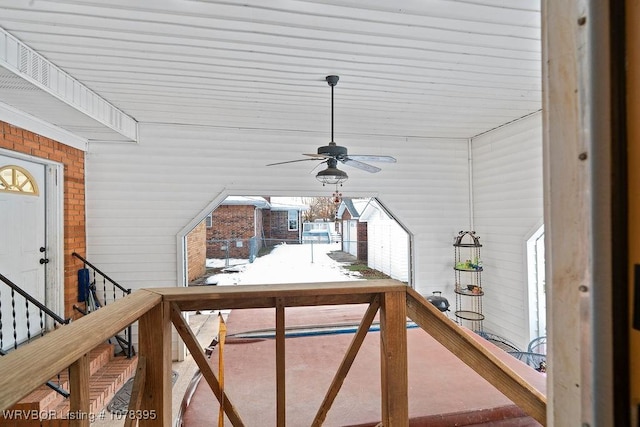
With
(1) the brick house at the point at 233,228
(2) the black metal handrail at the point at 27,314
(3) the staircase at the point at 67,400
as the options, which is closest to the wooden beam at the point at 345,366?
(3) the staircase at the point at 67,400

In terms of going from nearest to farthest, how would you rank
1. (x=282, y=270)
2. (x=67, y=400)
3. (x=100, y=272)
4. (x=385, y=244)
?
(x=67, y=400), (x=100, y=272), (x=385, y=244), (x=282, y=270)

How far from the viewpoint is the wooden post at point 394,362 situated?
1008mm

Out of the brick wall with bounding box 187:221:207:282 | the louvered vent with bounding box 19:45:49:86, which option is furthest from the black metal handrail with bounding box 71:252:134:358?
the brick wall with bounding box 187:221:207:282

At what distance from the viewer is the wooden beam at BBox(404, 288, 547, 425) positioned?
3.24ft

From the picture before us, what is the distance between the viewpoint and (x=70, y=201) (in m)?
3.89

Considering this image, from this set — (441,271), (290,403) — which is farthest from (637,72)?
(441,271)

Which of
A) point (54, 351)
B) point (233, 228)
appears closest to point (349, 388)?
point (54, 351)

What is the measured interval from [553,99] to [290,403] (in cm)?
184

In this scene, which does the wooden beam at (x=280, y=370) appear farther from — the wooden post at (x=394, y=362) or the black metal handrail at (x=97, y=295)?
the black metal handrail at (x=97, y=295)

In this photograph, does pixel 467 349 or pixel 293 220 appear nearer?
pixel 467 349

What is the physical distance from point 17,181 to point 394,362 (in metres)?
4.20

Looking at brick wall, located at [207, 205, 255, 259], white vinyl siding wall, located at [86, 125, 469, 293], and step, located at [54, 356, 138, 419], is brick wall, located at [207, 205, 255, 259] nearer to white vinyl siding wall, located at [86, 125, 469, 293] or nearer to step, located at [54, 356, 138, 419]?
white vinyl siding wall, located at [86, 125, 469, 293]

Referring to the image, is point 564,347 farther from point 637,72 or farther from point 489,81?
point 489,81

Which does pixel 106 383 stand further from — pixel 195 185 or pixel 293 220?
pixel 293 220
